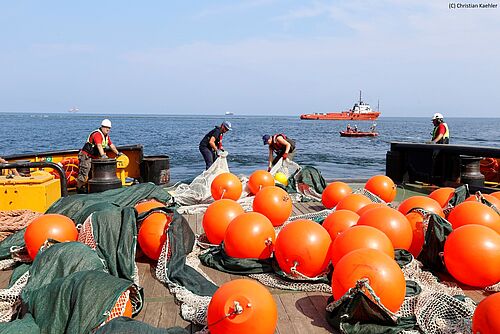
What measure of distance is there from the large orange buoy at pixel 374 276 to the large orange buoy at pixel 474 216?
69.4 inches

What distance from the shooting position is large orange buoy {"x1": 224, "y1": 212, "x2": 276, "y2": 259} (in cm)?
445

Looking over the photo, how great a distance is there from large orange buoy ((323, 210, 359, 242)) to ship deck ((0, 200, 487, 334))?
86 cm

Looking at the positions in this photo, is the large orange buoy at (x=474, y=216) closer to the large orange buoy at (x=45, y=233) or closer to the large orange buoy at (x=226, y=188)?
the large orange buoy at (x=226, y=188)

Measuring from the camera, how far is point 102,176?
8.15 m

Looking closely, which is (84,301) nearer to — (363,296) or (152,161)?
(363,296)

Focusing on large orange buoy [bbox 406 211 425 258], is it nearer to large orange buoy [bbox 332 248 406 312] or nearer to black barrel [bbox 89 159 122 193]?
large orange buoy [bbox 332 248 406 312]

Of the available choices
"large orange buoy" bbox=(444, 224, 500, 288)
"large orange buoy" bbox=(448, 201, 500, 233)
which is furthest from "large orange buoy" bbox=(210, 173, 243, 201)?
"large orange buoy" bbox=(444, 224, 500, 288)

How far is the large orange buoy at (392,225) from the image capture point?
14.3ft

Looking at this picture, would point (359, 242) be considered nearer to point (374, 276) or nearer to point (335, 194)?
point (374, 276)

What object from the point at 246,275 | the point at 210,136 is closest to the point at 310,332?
the point at 246,275

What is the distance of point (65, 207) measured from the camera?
5707mm

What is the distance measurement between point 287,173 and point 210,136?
2.20 m

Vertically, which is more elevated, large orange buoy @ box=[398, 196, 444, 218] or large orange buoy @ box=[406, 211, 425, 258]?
large orange buoy @ box=[398, 196, 444, 218]

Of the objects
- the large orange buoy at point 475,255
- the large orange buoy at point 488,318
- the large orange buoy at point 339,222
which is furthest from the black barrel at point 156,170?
the large orange buoy at point 488,318
